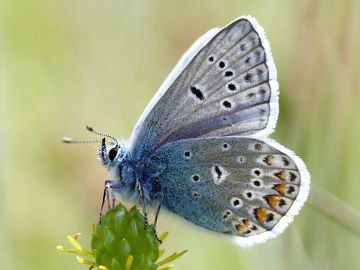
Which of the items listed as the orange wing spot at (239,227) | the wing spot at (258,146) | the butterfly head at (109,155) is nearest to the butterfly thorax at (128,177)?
the butterfly head at (109,155)

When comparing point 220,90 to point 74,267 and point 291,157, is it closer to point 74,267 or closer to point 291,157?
point 291,157

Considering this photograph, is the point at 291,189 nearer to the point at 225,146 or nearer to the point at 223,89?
the point at 225,146

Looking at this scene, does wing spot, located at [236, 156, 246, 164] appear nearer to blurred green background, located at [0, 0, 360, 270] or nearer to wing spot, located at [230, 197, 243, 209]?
wing spot, located at [230, 197, 243, 209]

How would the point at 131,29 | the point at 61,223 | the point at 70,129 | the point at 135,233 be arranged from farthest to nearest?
the point at 131,29, the point at 70,129, the point at 61,223, the point at 135,233

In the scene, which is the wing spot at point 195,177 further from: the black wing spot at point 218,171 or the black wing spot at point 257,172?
the black wing spot at point 257,172

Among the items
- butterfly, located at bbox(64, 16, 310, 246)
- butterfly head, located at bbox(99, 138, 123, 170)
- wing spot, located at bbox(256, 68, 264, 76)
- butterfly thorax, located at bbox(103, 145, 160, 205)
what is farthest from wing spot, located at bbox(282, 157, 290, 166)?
butterfly head, located at bbox(99, 138, 123, 170)

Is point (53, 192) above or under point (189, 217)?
under

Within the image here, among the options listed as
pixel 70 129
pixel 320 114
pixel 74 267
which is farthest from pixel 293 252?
pixel 70 129
